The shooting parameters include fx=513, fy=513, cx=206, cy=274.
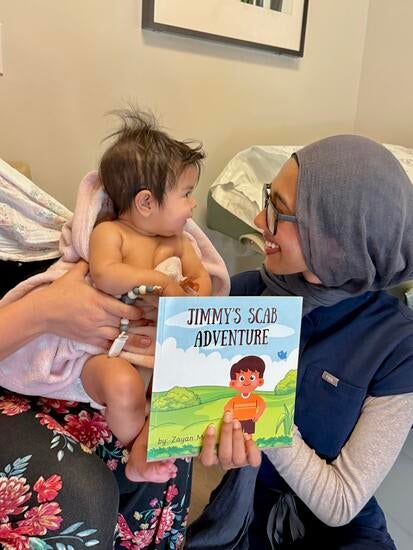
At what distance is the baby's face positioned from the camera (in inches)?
36.9

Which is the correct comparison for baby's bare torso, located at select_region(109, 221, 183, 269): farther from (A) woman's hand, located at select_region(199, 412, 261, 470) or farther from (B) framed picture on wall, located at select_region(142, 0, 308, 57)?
(B) framed picture on wall, located at select_region(142, 0, 308, 57)

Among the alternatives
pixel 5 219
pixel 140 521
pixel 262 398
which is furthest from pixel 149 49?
pixel 140 521

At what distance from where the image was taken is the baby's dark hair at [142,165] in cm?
92

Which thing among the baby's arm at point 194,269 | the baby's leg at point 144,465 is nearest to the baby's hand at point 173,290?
the baby's arm at point 194,269

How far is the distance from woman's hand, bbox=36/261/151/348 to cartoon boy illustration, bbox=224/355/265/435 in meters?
0.23

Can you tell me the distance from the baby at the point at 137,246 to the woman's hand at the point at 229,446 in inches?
3.8

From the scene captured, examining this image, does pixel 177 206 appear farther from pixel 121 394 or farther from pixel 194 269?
pixel 121 394

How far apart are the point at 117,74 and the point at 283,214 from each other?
82cm

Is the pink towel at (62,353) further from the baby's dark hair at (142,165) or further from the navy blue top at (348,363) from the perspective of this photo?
the navy blue top at (348,363)

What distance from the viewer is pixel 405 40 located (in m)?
1.79

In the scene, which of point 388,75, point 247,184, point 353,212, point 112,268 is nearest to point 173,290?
point 112,268

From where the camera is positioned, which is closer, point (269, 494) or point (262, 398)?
point (262, 398)

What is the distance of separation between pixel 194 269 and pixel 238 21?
3.19 feet

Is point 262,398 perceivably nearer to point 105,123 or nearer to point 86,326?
point 86,326
